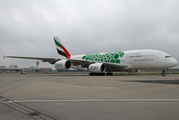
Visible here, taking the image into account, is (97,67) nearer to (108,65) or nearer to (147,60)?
(108,65)

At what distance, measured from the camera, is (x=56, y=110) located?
3623 millimetres

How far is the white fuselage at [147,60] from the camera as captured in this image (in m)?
20.3

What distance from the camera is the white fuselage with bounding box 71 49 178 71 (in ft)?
66.6

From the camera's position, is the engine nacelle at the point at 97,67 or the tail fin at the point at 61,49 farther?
the tail fin at the point at 61,49

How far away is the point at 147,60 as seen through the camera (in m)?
21.1

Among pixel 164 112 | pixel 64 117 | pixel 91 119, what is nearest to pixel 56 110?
pixel 64 117

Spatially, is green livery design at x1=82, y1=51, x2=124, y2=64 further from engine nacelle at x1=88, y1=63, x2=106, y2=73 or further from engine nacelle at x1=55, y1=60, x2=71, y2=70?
engine nacelle at x1=55, y1=60, x2=71, y2=70

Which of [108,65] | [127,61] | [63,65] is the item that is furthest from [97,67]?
[63,65]

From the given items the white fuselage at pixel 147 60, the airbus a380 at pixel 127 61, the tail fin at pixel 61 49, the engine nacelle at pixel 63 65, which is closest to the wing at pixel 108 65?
the airbus a380 at pixel 127 61

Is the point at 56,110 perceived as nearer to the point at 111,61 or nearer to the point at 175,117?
the point at 175,117

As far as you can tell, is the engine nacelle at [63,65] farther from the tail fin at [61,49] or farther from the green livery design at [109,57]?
the tail fin at [61,49]

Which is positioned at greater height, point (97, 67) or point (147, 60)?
point (147, 60)

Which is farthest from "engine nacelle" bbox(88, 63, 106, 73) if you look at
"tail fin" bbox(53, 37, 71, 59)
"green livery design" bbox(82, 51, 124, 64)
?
"tail fin" bbox(53, 37, 71, 59)

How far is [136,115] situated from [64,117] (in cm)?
145
